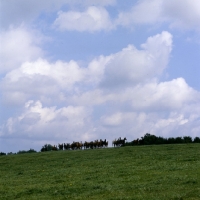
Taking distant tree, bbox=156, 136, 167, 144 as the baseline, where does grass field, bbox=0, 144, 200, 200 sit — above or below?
below

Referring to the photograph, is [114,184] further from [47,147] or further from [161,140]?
[47,147]

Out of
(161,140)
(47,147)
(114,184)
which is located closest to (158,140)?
(161,140)

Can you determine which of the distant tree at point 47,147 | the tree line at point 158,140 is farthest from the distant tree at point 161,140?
the distant tree at point 47,147

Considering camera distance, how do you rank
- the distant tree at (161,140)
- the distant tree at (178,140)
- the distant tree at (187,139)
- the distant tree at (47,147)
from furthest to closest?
the distant tree at (47,147), the distant tree at (161,140), the distant tree at (178,140), the distant tree at (187,139)

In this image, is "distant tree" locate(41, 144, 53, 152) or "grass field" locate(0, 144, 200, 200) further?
"distant tree" locate(41, 144, 53, 152)

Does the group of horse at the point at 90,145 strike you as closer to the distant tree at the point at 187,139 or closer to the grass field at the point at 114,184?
the distant tree at the point at 187,139

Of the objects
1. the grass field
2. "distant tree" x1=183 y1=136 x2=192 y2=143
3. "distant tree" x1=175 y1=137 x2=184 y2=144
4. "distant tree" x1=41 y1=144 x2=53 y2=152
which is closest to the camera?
the grass field

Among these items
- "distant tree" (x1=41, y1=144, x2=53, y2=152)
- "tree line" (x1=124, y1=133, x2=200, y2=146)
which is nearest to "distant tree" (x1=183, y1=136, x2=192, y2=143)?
"tree line" (x1=124, y1=133, x2=200, y2=146)

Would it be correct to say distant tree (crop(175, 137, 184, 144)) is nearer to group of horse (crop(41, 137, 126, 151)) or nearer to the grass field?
group of horse (crop(41, 137, 126, 151))

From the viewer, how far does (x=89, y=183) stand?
22.0m

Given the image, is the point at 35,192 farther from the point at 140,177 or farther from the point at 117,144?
the point at 117,144


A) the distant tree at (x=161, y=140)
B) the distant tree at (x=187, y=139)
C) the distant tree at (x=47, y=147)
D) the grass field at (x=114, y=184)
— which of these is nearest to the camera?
the grass field at (x=114, y=184)

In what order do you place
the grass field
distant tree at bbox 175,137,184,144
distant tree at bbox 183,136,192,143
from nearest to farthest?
the grass field
distant tree at bbox 183,136,192,143
distant tree at bbox 175,137,184,144

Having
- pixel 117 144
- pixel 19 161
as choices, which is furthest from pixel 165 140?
pixel 19 161
